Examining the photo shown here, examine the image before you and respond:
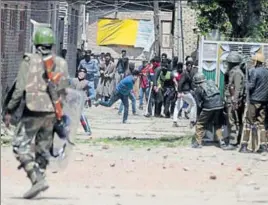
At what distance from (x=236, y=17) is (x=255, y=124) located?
8.99 metres

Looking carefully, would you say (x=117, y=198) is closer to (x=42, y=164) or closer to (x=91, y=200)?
(x=91, y=200)

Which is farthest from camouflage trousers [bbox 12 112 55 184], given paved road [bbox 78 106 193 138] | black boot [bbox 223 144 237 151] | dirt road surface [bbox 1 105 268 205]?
paved road [bbox 78 106 193 138]

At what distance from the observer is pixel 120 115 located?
26.4 metres

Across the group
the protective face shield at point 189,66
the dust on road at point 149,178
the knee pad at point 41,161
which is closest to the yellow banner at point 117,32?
the protective face shield at point 189,66

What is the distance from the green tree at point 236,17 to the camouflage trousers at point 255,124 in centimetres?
386

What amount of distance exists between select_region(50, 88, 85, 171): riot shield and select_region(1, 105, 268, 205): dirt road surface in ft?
1.42

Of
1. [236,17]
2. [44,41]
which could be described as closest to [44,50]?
[44,41]

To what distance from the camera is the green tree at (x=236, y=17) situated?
20.8m

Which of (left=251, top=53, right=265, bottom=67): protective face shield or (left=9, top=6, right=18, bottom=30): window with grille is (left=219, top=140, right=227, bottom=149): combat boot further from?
(left=9, top=6, right=18, bottom=30): window with grille

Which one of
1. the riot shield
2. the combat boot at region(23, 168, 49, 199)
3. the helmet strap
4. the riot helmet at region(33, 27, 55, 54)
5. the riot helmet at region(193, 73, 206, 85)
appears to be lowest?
the combat boot at region(23, 168, 49, 199)

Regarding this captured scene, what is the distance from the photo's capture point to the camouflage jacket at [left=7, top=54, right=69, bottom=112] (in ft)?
32.5

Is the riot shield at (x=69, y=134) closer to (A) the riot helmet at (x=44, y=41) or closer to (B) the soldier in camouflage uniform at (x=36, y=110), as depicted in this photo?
(B) the soldier in camouflage uniform at (x=36, y=110)

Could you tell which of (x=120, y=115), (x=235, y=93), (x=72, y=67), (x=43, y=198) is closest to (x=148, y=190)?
(x=43, y=198)

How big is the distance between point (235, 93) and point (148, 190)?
5.15 m
